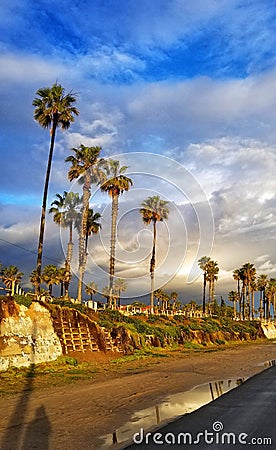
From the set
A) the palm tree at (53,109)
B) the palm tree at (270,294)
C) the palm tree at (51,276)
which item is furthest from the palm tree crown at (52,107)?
the palm tree at (270,294)

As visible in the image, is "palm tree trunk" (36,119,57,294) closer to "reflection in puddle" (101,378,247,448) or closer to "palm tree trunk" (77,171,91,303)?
"palm tree trunk" (77,171,91,303)

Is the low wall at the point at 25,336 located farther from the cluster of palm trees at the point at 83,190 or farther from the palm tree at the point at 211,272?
the palm tree at the point at 211,272

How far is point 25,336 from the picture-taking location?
22453 mm

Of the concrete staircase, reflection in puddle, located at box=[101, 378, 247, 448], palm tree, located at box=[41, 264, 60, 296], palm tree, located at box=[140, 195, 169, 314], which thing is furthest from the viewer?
palm tree, located at box=[41, 264, 60, 296]

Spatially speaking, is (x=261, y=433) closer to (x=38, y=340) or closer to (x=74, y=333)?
(x=38, y=340)

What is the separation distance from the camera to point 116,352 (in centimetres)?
2975

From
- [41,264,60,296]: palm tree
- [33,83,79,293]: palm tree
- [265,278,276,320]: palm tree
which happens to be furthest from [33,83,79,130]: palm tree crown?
[265,278,276,320]: palm tree

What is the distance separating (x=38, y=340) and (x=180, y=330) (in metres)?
25.7

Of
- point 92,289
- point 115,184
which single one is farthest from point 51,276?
point 115,184

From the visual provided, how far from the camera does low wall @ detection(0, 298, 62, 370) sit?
21094 millimetres

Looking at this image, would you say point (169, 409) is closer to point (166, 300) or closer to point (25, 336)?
point (25, 336)

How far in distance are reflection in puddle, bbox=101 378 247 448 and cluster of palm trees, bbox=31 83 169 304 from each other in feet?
57.3

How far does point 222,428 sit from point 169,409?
3.04 m

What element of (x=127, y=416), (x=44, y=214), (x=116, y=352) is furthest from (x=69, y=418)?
(x=44, y=214)
